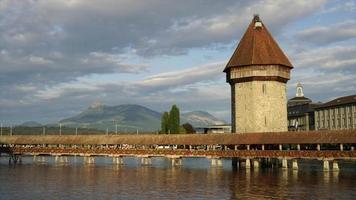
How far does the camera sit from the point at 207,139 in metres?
43.3

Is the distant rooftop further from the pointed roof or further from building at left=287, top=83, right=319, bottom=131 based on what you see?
the pointed roof

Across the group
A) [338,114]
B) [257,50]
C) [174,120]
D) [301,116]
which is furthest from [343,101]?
[257,50]

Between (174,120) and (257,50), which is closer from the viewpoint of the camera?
(257,50)

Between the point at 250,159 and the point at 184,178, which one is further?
the point at 250,159

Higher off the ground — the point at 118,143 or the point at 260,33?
the point at 260,33

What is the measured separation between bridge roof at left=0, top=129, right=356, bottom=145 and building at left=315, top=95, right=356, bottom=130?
2946cm

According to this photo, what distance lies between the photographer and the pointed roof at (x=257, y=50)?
1809 inches

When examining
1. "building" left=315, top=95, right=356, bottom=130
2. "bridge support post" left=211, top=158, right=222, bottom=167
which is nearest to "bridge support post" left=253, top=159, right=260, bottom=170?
"bridge support post" left=211, top=158, right=222, bottom=167

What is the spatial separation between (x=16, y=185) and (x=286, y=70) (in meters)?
28.5

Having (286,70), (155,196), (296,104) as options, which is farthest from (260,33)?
(296,104)

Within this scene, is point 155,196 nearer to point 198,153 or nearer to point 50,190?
point 50,190

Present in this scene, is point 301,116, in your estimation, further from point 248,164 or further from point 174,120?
point 248,164

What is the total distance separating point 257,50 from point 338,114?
28893 mm

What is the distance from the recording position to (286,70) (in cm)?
4744
